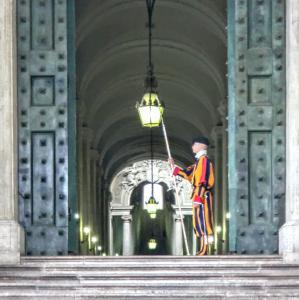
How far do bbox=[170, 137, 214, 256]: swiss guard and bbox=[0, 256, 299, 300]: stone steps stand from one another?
219 cm

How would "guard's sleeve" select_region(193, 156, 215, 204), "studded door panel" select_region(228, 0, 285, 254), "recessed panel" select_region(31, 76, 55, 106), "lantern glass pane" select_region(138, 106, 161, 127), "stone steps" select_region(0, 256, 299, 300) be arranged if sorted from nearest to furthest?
1. "stone steps" select_region(0, 256, 299, 300)
2. "studded door panel" select_region(228, 0, 285, 254)
3. "recessed panel" select_region(31, 76, 55, 106)
4. "guard's sleeve" select_region(193, 156, 215, 204)
5. "lantern glass pane" select_region(138, 106, 161, 127)

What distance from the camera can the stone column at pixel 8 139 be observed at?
1475 cm

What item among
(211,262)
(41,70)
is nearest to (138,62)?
(41,70)

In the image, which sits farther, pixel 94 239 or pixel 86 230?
pixel 94 239

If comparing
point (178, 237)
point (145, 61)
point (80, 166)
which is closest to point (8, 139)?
point (80, 166)

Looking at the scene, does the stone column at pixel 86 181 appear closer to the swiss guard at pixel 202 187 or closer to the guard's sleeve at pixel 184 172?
the guard's sleeve at pixel 184 172

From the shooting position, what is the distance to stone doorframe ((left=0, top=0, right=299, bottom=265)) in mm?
14773

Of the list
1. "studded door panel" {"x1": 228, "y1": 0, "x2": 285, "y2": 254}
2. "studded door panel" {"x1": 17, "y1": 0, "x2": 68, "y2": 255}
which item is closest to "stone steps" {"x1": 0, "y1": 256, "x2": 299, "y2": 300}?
"studded door panel" {"x1": 228, "y1": 0, "x2": 285, "y2": 254}

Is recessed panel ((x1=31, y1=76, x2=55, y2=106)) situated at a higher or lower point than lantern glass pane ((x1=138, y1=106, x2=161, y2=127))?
lower

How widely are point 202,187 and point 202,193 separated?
0.09 m

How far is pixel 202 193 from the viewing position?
54.0 feet

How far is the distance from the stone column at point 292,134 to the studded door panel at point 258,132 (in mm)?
435

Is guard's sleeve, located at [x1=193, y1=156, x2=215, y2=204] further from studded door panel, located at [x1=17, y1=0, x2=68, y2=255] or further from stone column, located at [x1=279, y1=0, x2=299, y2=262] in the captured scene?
studded door panel, located at [x1=17, y1=0, x2=68, y2=255]

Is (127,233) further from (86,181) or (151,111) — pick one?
(151,111)
